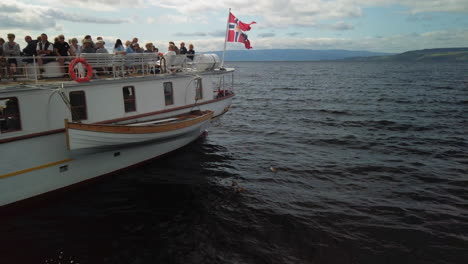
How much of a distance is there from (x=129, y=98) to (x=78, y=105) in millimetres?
2308

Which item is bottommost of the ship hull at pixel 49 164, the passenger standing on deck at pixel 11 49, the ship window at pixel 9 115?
the ship hull at pixel 49 164

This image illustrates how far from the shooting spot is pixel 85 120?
12.8 meters

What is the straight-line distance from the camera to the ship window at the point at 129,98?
1420 centimetres

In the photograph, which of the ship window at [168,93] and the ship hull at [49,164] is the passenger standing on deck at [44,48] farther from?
the ship window at [168,93]

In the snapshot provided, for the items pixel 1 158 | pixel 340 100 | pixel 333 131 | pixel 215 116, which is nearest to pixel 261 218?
pixel 1 158

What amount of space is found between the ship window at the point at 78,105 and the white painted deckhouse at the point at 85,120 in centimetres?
4

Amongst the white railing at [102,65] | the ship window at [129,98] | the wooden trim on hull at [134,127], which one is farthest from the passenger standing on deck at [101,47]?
the wooden trim on hull at [134,127]

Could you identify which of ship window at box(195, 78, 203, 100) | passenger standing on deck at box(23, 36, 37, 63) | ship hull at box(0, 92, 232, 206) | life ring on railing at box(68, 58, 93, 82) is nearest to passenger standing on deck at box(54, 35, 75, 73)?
passenger standing on deck at box(23, 36, 37, 63)

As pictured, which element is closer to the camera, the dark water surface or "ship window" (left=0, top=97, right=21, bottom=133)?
the dark water surface

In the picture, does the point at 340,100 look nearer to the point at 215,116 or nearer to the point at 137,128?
the point at 215,116

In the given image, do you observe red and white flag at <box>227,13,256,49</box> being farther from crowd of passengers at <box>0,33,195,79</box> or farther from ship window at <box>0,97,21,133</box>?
ship window at <box>0,97,21,133</box>

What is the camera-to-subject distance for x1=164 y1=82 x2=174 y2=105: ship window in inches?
635

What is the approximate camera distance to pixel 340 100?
40188 millimetres

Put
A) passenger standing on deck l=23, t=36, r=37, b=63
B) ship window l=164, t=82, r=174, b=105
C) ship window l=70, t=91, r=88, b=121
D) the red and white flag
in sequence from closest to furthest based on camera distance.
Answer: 1. ship window l=70, t=91, r=88, b=121
2. passenger standing on deck l=23, t=36, r=37, b=63
3. ship window l=164, t=82, r=174, b=105
4. the red and white flag
